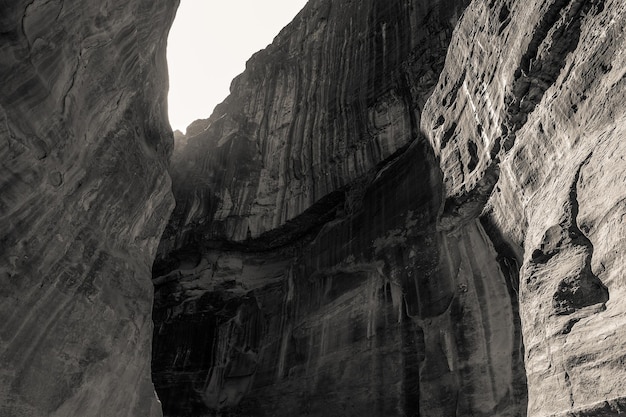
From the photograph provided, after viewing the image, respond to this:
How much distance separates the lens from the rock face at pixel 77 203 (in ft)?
30.8

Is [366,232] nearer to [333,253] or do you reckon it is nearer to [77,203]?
[333,253]

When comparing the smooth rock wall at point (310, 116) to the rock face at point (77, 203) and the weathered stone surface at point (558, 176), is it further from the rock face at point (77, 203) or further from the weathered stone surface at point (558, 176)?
the rock face at point (77, 203)

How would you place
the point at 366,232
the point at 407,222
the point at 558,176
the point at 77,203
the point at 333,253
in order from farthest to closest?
1. the point at 333,253
2. the point at 366,232
3. the point at 407,222
4. the point at 77,203
5. the point at 558,176

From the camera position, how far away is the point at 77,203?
1130 centimetres

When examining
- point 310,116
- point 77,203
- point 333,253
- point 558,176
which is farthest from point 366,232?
point 310,116

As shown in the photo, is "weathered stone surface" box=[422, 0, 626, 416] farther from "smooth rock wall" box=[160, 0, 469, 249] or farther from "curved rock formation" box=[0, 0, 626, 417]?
"smooth rock wall" box=[160, 0, 469, 249]

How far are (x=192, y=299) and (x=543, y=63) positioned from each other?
16665mm

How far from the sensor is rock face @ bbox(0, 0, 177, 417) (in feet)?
30.8

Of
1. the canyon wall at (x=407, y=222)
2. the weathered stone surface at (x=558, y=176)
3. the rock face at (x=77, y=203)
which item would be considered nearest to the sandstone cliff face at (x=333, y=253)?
the canyon wall at (x=407, y=222)

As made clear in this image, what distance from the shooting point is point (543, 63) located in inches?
355

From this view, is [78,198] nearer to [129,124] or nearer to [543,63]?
[129,124]

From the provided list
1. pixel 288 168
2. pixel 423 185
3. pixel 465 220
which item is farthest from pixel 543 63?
pixel 288 168

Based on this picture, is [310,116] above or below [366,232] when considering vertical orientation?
above

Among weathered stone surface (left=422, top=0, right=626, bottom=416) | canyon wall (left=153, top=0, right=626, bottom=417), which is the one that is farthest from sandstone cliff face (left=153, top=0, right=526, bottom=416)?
weathered stone surface (left=422, top=0, right=626, bottom=416)
